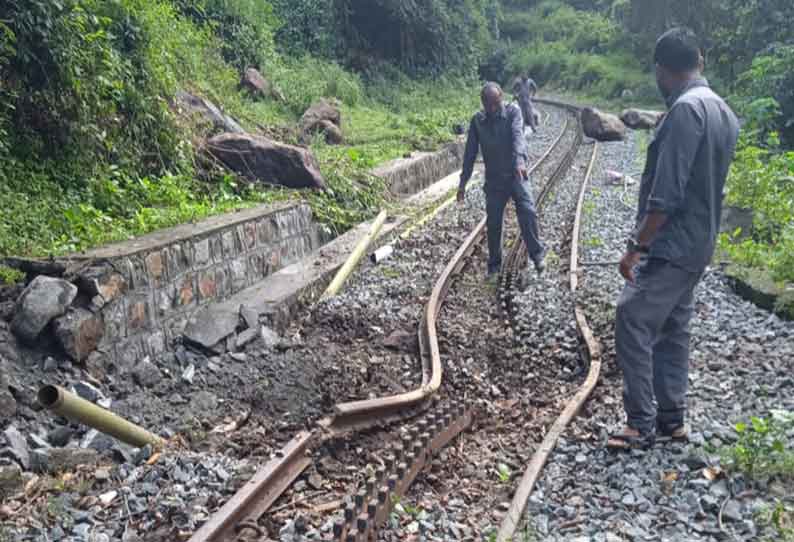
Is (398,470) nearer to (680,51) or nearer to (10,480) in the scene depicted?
(10,480)

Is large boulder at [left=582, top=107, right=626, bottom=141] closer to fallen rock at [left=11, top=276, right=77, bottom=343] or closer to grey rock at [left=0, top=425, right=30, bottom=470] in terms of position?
fallen rock at [left=11, top=276, right=77, bottom=343]

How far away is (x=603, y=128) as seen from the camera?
885 inches

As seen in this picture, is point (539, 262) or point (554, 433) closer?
point (554, 433)

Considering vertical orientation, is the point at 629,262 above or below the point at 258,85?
below

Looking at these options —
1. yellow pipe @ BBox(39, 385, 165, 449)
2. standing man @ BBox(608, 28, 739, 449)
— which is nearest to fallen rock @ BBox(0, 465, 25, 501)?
yellow pipe @ BBox(39, 385, 165, 449)

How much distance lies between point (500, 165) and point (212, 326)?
3673 millimetres

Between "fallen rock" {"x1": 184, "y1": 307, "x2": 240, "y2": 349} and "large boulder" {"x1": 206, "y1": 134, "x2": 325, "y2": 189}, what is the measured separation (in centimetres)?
339

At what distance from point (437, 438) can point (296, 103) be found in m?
13.0

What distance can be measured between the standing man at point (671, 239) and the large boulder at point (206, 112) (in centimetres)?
705

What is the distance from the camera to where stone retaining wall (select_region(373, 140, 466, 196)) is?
12.6 m

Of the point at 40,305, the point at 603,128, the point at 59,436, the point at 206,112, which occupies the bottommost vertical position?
the point at 603,128

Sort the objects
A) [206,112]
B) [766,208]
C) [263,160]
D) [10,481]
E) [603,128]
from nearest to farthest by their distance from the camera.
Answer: [10,481], [766,208], [263,160], [206,112], [603,128]

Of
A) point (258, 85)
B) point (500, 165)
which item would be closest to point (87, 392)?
point (500, 165)

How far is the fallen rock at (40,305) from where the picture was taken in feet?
16.3
